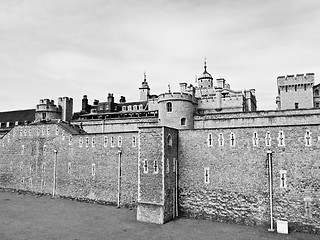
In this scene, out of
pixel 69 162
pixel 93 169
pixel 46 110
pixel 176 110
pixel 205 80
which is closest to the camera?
pixel 93 169

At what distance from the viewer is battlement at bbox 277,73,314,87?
1636 inches

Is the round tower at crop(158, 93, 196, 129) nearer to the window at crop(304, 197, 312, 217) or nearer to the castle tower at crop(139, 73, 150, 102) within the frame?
the window at crop(304, 197, 312, 217)

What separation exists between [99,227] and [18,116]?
49632 millimetres

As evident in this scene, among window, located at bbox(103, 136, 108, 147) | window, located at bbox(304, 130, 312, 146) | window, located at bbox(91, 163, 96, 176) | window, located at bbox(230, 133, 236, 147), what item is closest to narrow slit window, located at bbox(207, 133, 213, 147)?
window, located at bbox(230, 133, 236, 147)

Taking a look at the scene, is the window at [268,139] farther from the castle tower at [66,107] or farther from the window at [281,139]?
the castle tower at [66,107]

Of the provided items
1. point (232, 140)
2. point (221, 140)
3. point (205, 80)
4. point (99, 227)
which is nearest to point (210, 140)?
point (221, 140)

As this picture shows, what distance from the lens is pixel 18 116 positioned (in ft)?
210

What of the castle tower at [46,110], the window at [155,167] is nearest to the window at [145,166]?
the window at [155,167]

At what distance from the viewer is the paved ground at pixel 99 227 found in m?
21.8

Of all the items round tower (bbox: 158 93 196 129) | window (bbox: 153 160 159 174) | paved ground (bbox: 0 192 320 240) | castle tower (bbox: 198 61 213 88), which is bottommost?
paved ground (bbox: 0 192 320 240)

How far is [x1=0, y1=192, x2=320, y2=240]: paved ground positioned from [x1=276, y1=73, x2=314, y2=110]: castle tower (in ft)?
83.7

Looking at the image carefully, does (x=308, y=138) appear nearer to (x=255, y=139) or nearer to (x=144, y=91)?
(x=255, y=139)

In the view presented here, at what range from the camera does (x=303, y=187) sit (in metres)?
23.0

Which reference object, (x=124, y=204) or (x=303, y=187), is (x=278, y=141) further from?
(x=124, y=204)
